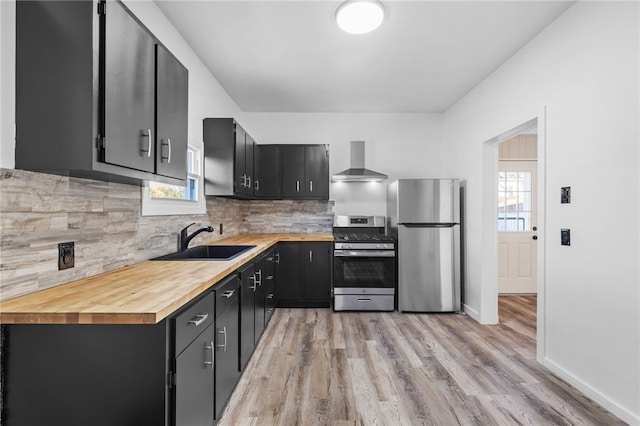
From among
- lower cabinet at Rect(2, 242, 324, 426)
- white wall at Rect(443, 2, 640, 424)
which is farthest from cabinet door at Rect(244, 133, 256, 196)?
white wall at Rect(443, 2, 640, 424)

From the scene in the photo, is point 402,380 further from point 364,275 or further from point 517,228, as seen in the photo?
point 517,228

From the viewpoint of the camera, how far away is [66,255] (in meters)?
1.47

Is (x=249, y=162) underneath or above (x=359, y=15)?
underneath

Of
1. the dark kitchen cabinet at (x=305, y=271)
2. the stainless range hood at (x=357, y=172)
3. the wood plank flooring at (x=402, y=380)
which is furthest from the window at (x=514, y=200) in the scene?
the dark kitchen cabinet at (x=305, y=271)

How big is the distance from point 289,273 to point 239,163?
1504 mm

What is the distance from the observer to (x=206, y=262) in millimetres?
2062

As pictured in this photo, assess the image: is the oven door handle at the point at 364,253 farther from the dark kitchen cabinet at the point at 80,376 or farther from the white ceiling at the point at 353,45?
the dark kitchen cabinet at the point at 80,376

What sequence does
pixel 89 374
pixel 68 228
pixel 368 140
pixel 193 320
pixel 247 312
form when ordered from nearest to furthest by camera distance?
pixel 89 374, pixel 193 320, pixel 68 228, pixel 247 312, pixel 368 140

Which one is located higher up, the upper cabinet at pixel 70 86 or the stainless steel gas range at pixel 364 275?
the upper cabinet at pixel 70 86

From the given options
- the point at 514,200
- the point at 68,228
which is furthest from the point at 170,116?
the point at 514,200

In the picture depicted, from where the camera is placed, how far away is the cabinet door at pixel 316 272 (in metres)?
3.97

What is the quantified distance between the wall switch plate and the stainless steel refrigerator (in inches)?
127

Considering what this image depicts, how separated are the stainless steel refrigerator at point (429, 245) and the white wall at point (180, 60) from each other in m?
2.39

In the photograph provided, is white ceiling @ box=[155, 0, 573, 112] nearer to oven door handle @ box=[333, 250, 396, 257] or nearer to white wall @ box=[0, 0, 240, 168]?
white wall @ box=[0, 0, 240, 168]
